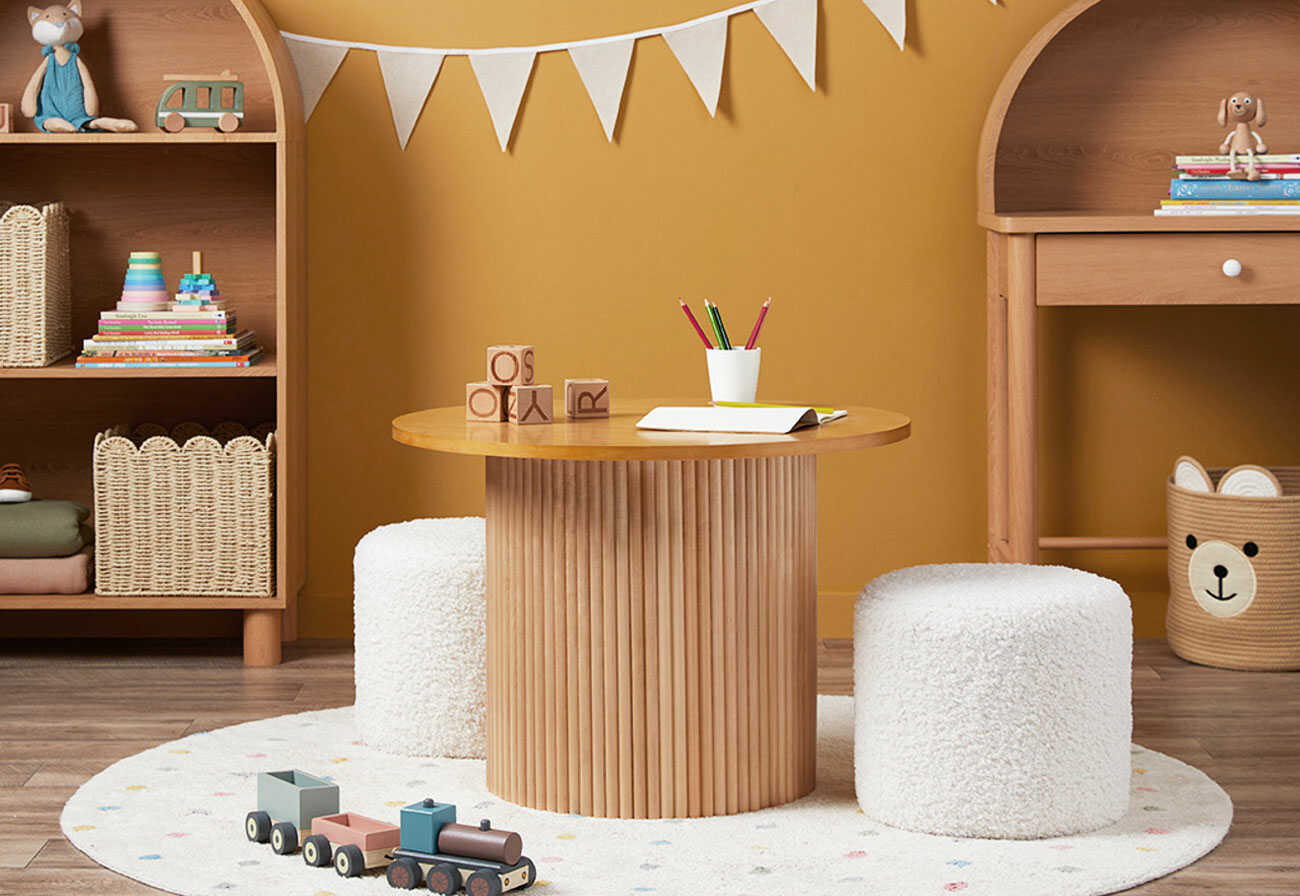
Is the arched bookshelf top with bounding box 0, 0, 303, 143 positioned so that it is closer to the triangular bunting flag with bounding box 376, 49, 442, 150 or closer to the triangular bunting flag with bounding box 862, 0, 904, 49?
the triangular bunting flag with bounding box 376, 49, 442, 150

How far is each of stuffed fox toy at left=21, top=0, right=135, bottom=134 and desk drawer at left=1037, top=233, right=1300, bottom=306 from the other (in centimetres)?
168

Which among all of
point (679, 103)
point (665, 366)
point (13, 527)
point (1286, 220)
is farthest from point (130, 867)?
point (1286, 220)

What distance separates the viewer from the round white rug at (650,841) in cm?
196

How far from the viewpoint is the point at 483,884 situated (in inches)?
74.0

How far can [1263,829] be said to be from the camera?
216cm

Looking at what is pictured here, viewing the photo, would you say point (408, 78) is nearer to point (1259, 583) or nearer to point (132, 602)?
point (132, 602)

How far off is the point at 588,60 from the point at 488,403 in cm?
119

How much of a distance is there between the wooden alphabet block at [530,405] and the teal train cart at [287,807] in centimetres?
53

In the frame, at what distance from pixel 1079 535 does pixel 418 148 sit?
149 centimetres

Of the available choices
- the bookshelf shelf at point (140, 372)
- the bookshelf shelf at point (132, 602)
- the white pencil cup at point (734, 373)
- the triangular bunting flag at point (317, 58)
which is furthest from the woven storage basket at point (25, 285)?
the white pencil cup at point (734, 373)

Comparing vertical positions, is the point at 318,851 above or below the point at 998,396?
below

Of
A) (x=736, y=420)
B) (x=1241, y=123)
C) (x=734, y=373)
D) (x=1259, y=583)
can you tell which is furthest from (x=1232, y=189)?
(x=736, y=420)

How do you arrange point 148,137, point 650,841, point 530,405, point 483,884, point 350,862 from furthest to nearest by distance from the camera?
1. point 148,137
2. point 530,405
3. point 650,841
4. point 350,862
5. point 483,884

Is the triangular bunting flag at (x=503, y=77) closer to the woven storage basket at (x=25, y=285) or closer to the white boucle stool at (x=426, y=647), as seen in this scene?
the woven storage basket at (x=25, y=285)
